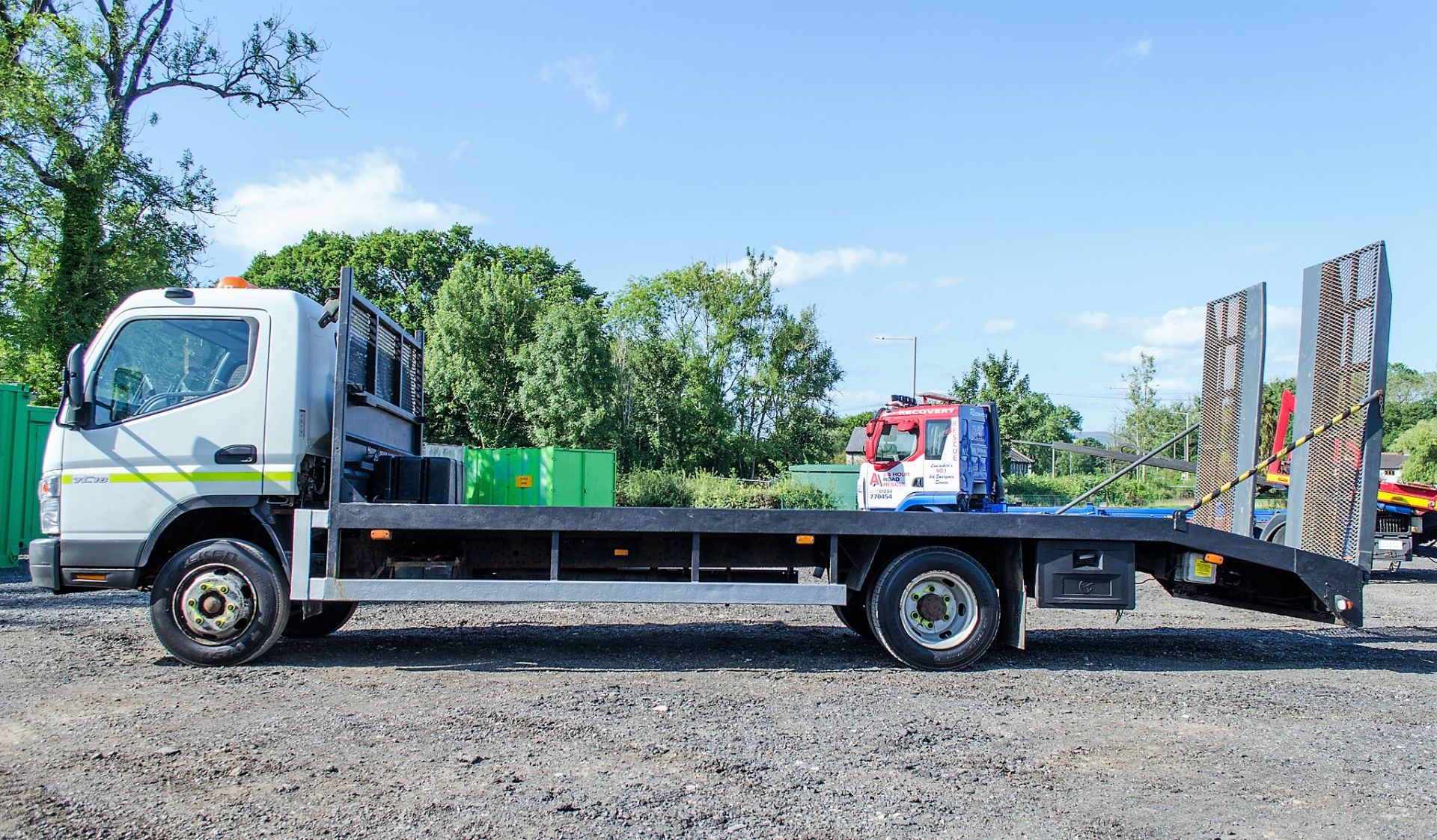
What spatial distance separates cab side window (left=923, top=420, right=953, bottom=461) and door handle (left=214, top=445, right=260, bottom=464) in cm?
1138

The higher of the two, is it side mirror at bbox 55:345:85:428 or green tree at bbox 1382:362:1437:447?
green tree at bbox 1382:362:1437:447

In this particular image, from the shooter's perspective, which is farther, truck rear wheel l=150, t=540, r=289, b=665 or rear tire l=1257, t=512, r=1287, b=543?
rear tire l=1257, t=512, r=1287, b=543

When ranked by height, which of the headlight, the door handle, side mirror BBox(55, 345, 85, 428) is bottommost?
the headlight

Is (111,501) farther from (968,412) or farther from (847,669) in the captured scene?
(968,412)

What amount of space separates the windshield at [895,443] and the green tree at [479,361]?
20.6 metres

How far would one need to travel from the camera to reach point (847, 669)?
6922 millimetres

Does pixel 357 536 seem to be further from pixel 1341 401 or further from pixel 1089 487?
pixel 1089 487

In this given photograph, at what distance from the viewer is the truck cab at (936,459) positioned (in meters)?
15.5

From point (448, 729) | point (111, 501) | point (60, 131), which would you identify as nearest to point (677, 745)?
point (448, 729)

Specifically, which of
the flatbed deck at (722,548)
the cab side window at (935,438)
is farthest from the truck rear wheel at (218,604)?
the cab side window at (935,438)

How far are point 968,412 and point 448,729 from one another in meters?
12.0

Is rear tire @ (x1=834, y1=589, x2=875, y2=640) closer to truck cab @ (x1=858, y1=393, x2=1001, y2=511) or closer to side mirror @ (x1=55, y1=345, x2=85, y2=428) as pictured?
side mirror @ (x1=55, y1=345, x2=85, y2=428)

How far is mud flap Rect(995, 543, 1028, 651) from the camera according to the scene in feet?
22.9

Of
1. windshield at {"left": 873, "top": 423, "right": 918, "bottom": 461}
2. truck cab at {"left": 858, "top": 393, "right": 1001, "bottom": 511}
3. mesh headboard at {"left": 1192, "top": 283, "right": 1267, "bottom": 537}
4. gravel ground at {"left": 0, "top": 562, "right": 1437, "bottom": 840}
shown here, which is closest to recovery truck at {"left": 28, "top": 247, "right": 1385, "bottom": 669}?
gravel ground at {"left": 0, "top": 562, "right": 1437, "bottom": 840}
